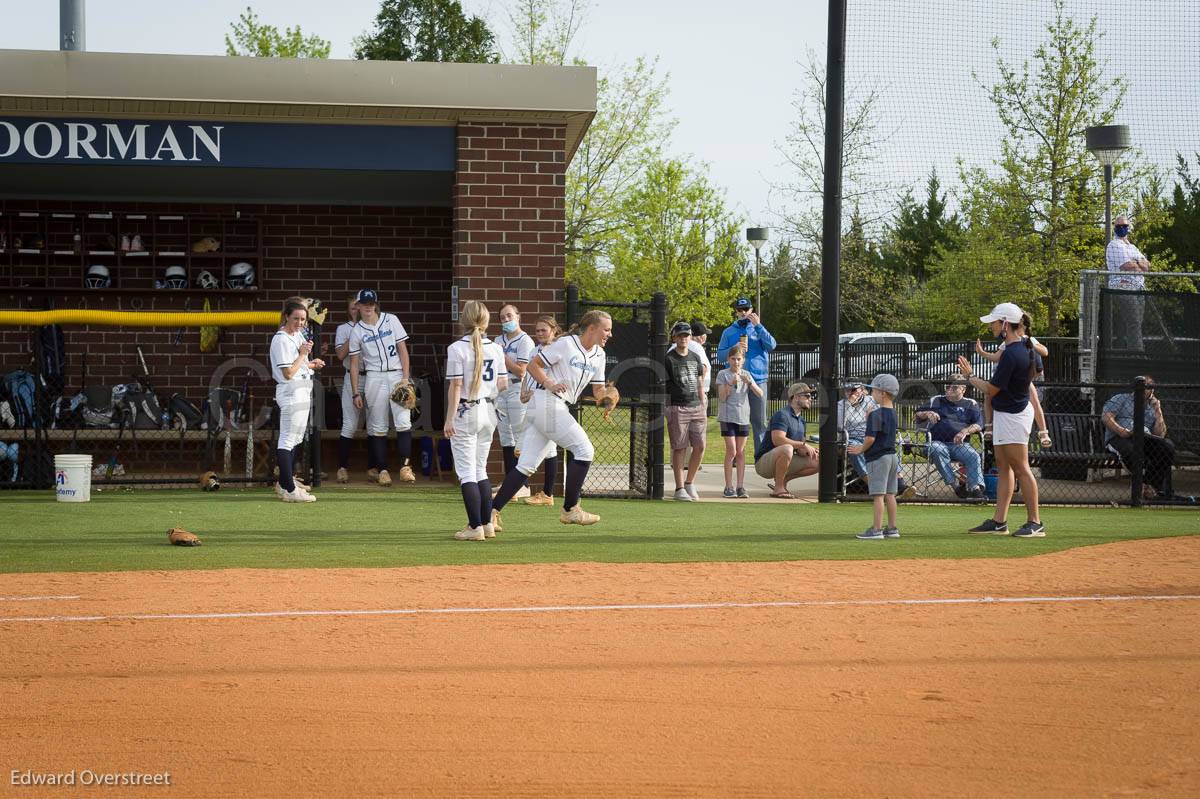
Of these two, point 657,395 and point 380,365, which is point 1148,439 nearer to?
point 657,395

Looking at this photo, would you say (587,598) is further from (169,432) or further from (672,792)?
(169,432)

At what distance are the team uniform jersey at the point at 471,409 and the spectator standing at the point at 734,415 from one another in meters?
4.80

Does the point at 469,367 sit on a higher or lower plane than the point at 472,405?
higher

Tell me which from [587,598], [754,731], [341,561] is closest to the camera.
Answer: [754,731]

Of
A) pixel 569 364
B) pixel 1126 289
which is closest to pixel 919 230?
pixel 1126 289

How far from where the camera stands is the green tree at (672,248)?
36.7 metres

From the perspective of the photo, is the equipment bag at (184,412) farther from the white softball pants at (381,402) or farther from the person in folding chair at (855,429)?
the person in folding chair at (855,429)

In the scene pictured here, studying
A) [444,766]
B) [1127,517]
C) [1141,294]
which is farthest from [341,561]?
[1141,294]

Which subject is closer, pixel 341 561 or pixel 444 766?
pixel 444 766

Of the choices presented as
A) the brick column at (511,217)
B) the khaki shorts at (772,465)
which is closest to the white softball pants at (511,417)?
the brick column at (511,217)

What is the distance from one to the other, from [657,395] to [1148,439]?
553 cm

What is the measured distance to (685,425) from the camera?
14047 millimetres

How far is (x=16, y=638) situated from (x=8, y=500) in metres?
6.98

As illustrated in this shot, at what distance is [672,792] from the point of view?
165 inches
